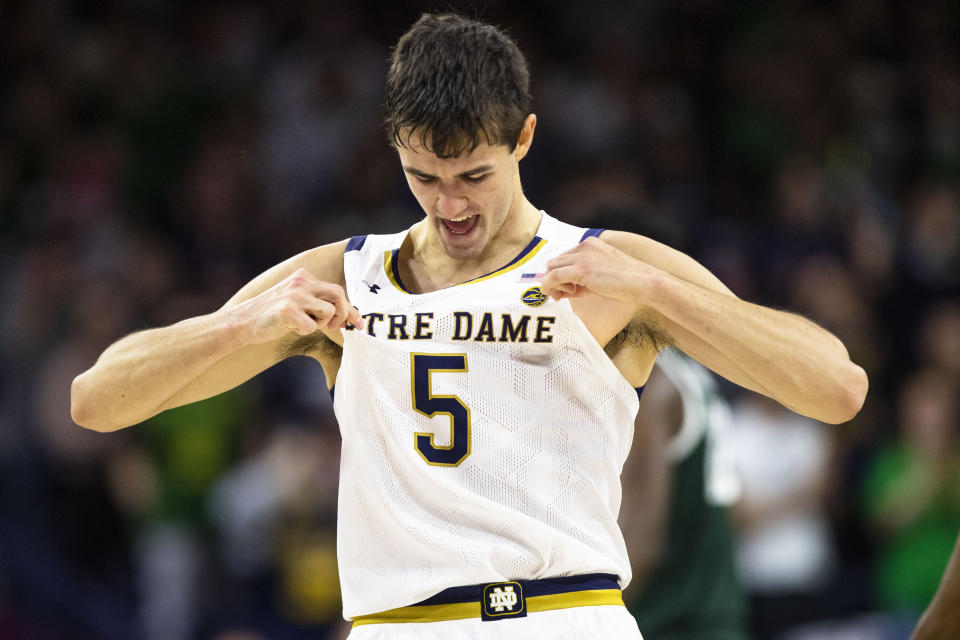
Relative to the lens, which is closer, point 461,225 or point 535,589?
point 535,589

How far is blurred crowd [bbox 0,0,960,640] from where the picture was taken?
895cm

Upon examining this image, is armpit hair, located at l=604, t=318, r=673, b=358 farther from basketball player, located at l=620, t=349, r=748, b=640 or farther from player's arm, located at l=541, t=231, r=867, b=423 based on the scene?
basketball player, located at l=620, t=349, r=748, b=640

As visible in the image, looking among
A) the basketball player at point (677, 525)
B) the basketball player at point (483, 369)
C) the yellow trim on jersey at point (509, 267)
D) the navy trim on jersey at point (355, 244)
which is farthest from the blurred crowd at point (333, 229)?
the basketball player at point (483, 369)

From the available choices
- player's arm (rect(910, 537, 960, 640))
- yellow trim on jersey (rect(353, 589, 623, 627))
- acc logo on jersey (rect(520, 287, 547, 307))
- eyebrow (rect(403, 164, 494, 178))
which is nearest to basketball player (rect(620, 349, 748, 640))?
player's arm (rect(910, 537, 960, 640))

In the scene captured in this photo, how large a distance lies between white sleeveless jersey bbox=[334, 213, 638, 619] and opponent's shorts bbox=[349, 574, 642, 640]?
42 millimetres

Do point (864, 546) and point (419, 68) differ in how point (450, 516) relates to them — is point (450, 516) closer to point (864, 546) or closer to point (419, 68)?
point (419, 68)

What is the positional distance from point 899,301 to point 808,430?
1614 mm

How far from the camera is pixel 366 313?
13.3ft

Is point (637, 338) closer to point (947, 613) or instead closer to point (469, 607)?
point (469, 607)

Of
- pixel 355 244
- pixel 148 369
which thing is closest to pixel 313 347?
pixel 355 244

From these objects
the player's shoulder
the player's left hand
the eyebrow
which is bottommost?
the player's left hand

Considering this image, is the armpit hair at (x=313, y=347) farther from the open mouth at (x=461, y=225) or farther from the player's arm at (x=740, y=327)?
the player's arm at (x=740, y=327)

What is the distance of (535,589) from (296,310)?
1.10 m

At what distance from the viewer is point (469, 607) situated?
3.80 metres
